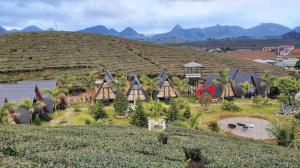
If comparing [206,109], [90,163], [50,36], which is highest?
[50,36]

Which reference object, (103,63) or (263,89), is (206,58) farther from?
(263,89)

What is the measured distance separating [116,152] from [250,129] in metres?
26.8

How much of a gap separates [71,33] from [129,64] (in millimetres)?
31952

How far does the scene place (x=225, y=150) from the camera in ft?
82.0

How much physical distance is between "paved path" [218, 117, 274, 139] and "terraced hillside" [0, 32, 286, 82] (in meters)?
39.7

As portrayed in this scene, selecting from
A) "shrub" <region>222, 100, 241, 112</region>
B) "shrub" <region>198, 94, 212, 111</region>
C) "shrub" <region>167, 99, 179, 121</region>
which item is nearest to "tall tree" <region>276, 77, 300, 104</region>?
"shrub" <region>222, 100, 241, 112</region>

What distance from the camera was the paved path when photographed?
41062 mm

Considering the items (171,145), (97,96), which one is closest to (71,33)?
(97,96)

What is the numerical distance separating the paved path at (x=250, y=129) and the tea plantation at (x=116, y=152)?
1252 cm

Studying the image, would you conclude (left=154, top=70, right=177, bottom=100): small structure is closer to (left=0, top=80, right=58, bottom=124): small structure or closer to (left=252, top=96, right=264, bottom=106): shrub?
(left=252, top=96, right=264, bottom=106): shrub

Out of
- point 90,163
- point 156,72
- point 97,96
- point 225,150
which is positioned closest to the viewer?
point 90,163

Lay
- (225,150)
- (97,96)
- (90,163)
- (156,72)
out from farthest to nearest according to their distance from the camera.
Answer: (156,72)
(97,96)
(225,150)
(90,163)

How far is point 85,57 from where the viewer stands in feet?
300

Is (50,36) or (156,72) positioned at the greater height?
(50,36)
